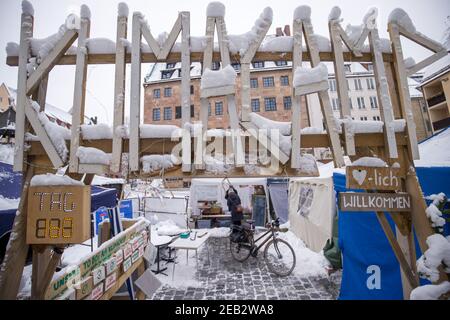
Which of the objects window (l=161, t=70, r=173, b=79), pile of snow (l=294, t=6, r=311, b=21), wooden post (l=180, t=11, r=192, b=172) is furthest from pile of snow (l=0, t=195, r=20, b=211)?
window (l=161, t=70, r=173, b=79)

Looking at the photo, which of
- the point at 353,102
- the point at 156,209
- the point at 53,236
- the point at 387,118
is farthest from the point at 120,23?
the point at 353,102

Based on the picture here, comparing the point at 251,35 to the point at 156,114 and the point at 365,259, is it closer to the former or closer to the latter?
the point at 365,259

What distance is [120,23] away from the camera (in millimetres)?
2824

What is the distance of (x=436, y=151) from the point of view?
5.35 m

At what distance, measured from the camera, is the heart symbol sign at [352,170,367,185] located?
106 inches

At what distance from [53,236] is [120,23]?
110 inches

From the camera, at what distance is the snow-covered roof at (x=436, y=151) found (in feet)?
15.4

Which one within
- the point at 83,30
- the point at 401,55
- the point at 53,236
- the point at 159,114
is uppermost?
the point at 159,114

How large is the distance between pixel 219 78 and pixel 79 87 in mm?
1831

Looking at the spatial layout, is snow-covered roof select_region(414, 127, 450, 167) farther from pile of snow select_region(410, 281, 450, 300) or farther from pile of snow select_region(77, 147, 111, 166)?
pile of snow select_region(77, 147, 111, 166)

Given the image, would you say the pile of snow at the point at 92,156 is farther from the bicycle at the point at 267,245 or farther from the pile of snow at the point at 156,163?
the bicycle at the point at 267,245

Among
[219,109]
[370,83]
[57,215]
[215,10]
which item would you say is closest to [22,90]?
[57,215]

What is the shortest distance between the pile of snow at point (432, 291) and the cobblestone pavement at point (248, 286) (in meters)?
3.57

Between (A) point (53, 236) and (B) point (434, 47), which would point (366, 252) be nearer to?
(B) point (434, 47)
